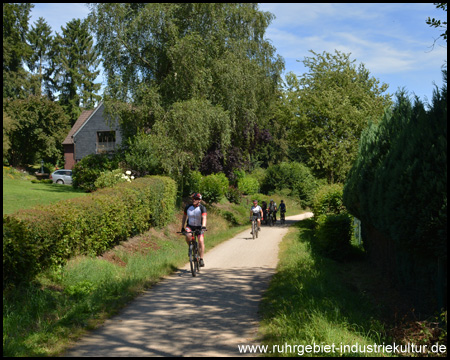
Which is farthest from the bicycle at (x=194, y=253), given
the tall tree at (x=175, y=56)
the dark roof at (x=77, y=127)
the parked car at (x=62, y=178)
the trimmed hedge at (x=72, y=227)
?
the dark roof at (x=77, y=127)

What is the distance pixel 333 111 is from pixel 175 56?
9.48m

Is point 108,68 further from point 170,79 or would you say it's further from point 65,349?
point 65,349

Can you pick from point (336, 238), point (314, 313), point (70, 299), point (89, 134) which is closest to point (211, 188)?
point (336, 238)

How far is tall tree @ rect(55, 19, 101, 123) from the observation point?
60906 millimetres

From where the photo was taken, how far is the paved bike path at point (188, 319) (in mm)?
5789

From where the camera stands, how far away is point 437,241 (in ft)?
23.4

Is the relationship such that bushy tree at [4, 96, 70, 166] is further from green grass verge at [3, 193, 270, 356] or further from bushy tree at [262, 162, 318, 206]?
green grass verge at [3, 193, 270, 356]

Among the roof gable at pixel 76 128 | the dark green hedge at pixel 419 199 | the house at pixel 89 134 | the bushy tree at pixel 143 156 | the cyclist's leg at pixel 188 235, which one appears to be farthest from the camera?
the roof gable at pixel 76 128

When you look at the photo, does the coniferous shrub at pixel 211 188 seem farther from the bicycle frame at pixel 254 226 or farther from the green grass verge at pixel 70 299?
the green grass verge at pixel 70 299

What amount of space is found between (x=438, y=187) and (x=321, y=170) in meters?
20.8

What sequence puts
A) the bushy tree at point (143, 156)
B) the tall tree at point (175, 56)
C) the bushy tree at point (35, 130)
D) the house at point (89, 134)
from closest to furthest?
the bushy tree at point (143, 156), the tall tree at point (175, 56), the house at point (89, 134), the bushy tree at point (35, 130)

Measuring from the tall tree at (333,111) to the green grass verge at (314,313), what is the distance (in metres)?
15.1

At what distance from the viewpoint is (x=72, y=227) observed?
1015 centimetres

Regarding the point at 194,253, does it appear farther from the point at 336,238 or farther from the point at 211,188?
the point at 211,188
